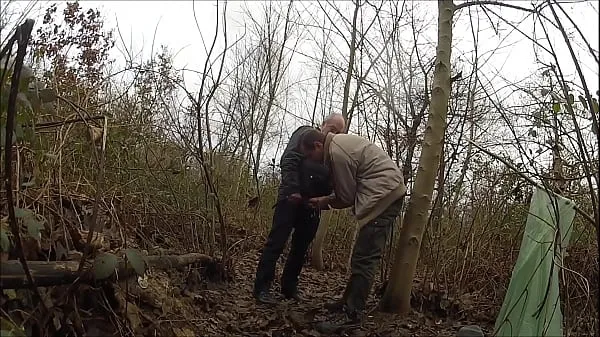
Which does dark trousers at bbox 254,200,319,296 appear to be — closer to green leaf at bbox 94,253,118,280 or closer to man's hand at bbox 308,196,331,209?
man's hand at bbox 308,196,331,209

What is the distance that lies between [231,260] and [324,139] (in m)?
1.53

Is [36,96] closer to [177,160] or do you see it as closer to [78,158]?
[78,158]

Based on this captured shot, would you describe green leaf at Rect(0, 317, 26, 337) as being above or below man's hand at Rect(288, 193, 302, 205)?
below

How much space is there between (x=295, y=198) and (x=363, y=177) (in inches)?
27.5

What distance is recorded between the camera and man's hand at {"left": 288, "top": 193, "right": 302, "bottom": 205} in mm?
5203

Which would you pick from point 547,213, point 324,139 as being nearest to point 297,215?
point 324,139

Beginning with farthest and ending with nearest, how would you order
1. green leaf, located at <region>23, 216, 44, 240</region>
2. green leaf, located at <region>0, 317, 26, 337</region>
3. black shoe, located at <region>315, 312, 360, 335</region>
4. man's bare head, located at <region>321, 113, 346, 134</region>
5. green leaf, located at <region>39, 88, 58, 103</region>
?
man's bare head, located at <region>321, 113, 346, 134</region> < black shoe, located at <region>315, 312, 360, 335</region> < green leaf, located at <region>39, 88, 58, 103</region> < green leaf, located at <region>23, 216, 44, 240</region> < green leaf, located at <region>0, 317, 26, 337</region>

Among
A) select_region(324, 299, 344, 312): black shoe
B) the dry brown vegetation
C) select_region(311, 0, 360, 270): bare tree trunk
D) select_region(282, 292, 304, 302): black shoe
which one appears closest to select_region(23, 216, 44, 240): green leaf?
the dry brown vegetation

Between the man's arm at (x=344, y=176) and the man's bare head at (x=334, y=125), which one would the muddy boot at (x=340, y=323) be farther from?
the man's bare head at (x=334, y=125)

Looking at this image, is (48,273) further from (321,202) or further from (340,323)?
(321,202)

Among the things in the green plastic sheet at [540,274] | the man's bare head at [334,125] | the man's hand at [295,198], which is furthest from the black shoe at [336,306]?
the man's bare head at [334,125]

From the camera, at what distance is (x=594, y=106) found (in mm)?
2914

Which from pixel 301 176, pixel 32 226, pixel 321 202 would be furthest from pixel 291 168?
pixel 32 226

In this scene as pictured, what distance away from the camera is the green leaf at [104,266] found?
2887 millimetres
